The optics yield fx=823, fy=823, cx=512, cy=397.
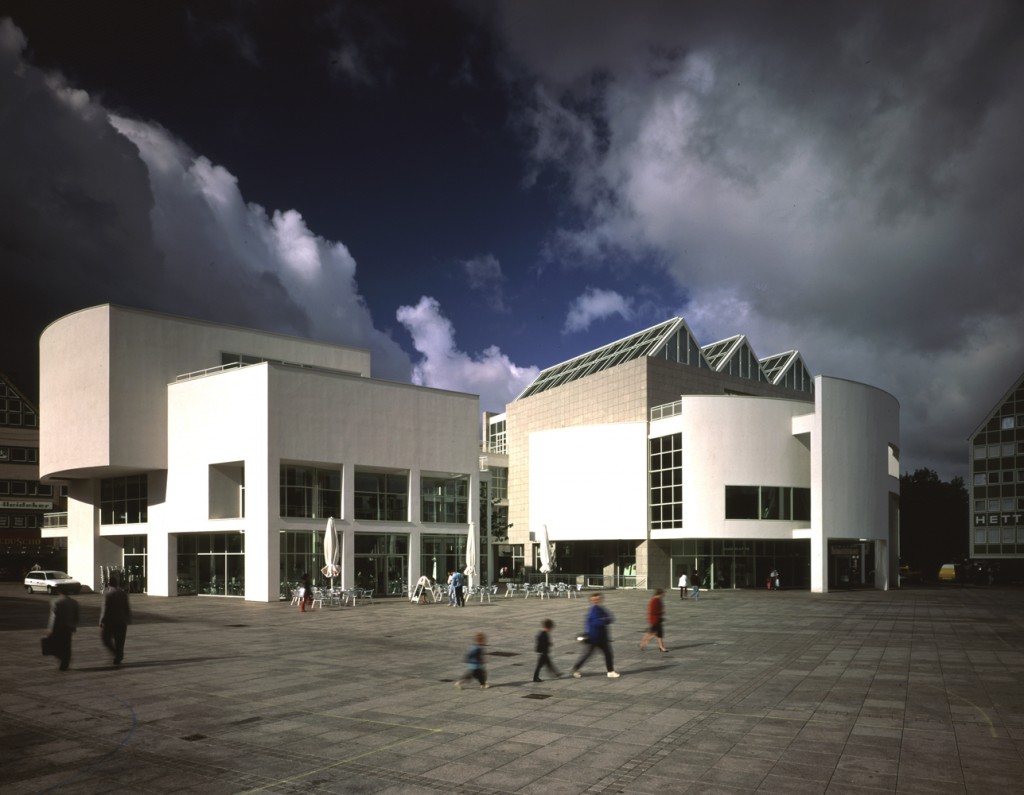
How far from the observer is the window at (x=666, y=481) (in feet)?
157

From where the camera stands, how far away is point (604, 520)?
2000 inches

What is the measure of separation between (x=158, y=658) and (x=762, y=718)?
13146 mm

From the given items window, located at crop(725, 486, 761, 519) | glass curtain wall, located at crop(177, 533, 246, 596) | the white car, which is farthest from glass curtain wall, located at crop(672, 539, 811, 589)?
the white car

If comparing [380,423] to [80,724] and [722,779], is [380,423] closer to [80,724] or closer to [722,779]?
[80,724]

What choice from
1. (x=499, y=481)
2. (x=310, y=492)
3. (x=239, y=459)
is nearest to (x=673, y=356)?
(x=499, y=481)

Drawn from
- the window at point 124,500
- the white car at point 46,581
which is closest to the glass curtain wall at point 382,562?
the window at point 124,500

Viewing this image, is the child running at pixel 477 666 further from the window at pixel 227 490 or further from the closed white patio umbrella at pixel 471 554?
the window at pixel 227 490

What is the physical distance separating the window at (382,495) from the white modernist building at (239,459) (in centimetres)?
8

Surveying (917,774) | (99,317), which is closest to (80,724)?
(917,774)

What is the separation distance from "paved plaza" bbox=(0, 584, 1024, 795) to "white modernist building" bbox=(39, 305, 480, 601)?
15.1 metres

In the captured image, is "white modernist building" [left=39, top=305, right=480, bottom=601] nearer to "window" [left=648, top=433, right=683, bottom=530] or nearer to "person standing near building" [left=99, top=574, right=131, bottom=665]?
"window" [left=648, top=433, right=683, bottom=530]

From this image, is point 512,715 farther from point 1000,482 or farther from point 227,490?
point 1000,482

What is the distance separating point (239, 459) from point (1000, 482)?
267 ft

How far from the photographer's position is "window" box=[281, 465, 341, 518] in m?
38.4
